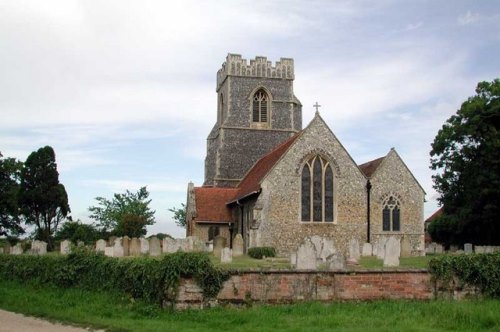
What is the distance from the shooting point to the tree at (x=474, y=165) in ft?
104

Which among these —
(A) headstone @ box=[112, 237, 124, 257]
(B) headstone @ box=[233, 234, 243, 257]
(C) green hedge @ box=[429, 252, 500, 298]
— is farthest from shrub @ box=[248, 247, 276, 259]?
(C) green hedge @ box=[429, 252, 500, 298]

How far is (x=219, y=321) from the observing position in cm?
1273

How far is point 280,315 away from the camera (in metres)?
13.1

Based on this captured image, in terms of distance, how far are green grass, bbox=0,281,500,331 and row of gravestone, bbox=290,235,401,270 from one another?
1.45 meters

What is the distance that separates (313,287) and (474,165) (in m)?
21.2

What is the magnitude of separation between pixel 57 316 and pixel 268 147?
29.6m

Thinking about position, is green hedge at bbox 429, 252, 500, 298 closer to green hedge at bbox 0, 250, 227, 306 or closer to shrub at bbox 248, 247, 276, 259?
green hedge at bbox 0, 250, 227, 306

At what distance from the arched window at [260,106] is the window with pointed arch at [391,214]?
13.4 metres

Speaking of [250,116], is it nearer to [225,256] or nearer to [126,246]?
[126,246]

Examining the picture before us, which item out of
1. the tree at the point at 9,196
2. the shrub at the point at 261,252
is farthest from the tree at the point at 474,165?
the tree at the point at 9,196

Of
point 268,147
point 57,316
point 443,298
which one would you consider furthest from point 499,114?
point 57,316

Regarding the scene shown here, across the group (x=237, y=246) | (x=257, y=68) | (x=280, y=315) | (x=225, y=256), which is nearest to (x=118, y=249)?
(x=237, y=246)

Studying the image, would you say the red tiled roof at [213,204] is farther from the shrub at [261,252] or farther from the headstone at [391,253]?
the headstone at [391,253]

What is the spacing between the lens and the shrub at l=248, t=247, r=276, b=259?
28812 mm
